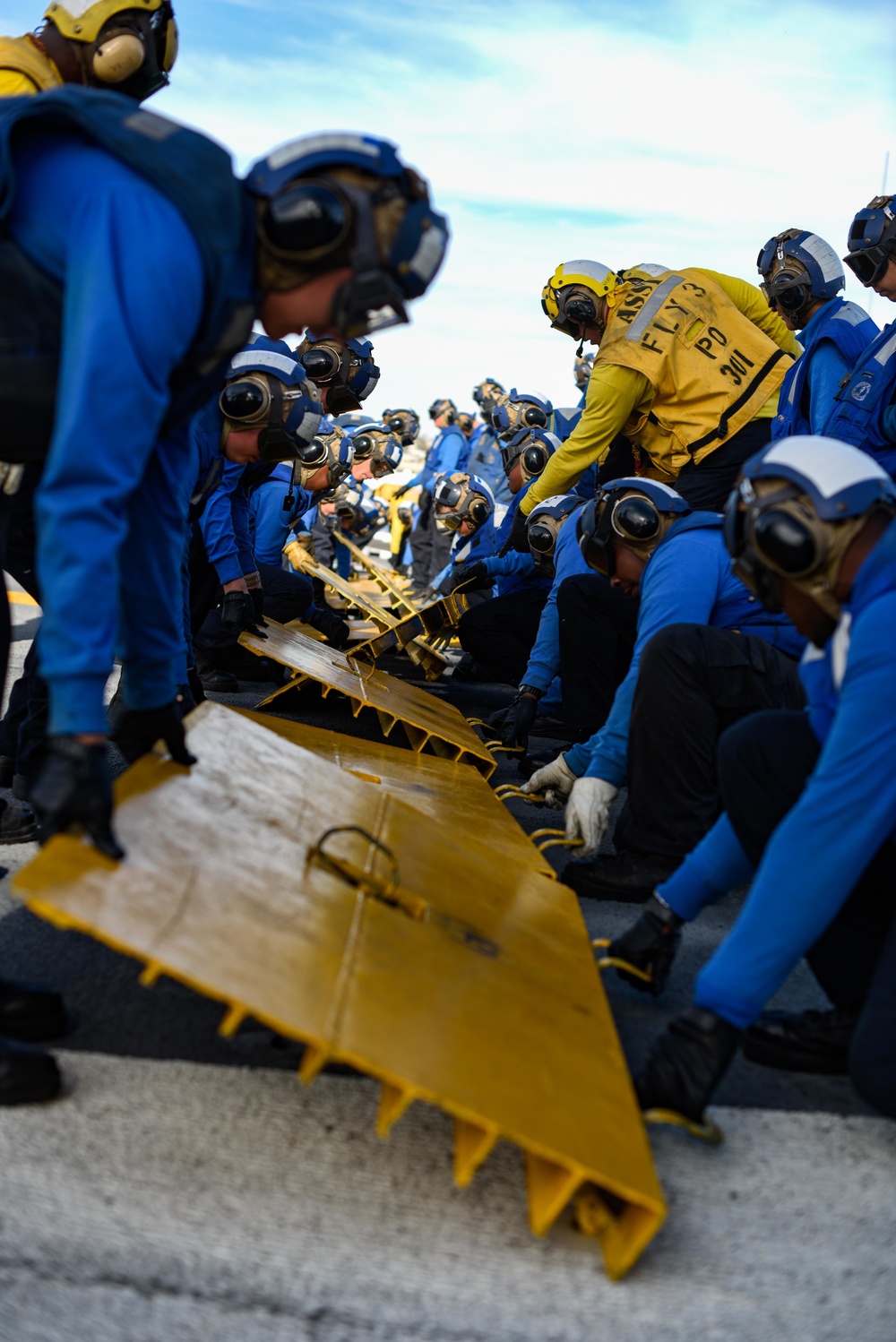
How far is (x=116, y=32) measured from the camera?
3.33 metres

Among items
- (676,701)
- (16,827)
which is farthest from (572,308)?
(16,827)

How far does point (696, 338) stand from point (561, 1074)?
150 inches

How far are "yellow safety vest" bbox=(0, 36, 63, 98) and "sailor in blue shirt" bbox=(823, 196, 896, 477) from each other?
2713mm

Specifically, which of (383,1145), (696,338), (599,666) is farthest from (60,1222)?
(696,338)

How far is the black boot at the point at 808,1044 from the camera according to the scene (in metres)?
2.34

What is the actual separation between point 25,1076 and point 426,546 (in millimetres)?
13856

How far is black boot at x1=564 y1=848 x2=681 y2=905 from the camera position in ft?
10.6

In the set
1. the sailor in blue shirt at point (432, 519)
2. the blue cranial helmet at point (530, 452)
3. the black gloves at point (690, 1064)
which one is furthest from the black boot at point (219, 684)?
the sailor in blue shirt at point (432, 519)

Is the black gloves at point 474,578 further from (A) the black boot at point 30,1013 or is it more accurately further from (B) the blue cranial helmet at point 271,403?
(A) the black boot at point 30,1013

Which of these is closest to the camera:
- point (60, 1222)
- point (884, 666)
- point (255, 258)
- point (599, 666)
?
point (60, 1222)

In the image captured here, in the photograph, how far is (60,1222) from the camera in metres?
1.62

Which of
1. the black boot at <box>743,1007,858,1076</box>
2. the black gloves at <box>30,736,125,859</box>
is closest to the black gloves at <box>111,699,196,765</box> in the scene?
the black gloves at <box>30,736,125,859</box>

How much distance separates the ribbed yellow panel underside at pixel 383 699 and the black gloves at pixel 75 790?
2585mm

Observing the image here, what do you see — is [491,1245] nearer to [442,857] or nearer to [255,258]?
[442,857]
